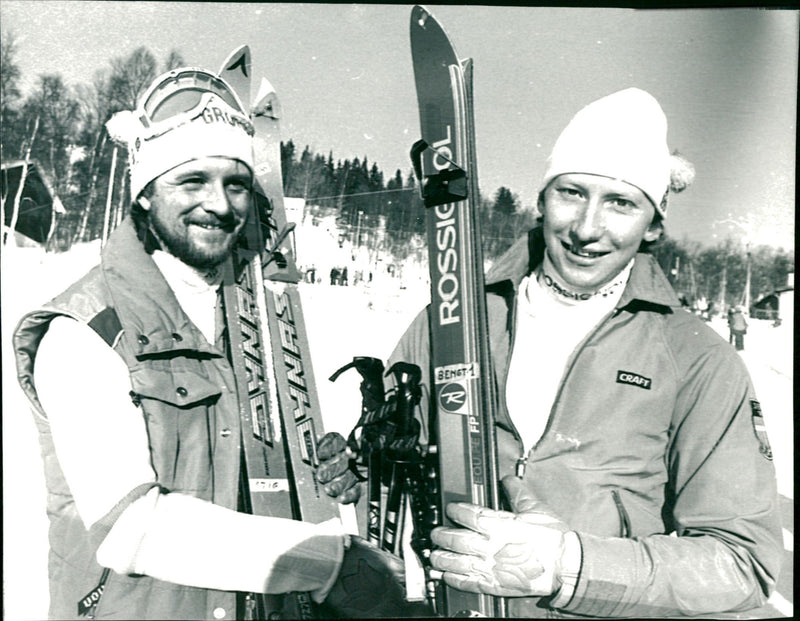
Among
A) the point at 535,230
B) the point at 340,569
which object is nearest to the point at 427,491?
the point at 340,569

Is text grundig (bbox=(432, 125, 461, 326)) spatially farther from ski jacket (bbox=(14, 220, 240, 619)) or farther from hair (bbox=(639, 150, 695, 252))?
ski jacket (bbox=(14, 220, 240, 619))

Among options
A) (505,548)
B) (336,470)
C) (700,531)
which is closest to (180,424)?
(336,470)

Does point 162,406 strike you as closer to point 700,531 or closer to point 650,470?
point 650,470

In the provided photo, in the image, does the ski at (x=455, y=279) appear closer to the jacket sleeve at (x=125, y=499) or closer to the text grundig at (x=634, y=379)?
the text grundig at (x=634, y=379)

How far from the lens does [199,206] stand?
8.71ft

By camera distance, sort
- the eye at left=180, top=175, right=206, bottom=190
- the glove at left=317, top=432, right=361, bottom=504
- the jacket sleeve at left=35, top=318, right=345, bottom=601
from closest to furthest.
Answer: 1. the jacket sleeve at left=35, top=318, right=345, bottom=601
2. the eye at left=180, top=175, right=206, bottom=190
3. the glove at left=317, top=432, right=361, bottom=504

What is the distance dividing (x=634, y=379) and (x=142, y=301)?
1600 millimetres

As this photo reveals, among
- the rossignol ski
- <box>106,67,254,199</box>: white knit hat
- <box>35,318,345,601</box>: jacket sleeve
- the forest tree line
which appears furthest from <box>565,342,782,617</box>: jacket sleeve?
<box>106,67,254,199</box>: white knit hat

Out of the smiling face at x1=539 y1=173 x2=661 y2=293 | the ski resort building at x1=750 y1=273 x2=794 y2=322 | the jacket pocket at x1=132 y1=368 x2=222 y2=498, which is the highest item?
the smiling face at x1=539 y1=173 x2=661 y2=293

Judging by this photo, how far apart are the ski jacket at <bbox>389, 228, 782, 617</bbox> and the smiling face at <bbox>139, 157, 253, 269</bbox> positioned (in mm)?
1079

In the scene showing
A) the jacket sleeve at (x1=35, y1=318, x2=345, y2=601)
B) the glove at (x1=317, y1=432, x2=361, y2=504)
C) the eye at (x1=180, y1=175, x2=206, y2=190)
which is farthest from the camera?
the glove at (x1=317, y1=432, x2=361, y2=504)

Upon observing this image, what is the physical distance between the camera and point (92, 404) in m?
2.57

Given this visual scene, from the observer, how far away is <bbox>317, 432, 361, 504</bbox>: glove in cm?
275

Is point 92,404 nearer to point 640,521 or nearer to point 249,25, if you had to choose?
point 249,25
